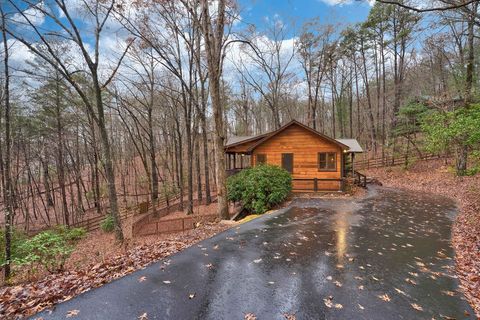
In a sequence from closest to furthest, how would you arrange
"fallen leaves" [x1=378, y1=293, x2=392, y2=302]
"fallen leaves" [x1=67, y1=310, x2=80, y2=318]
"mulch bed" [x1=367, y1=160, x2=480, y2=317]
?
"fallen leaves" [x1=67, y1=310, x2=80, y2=318] → "fallen leaves" [x1=378, y1=293, x2=392, y2=302] → "mulch bed" [x1=367, y1=160, x2=480, y2=317]

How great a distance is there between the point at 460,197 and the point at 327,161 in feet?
23.6

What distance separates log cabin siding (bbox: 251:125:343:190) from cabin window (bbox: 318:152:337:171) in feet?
0.64

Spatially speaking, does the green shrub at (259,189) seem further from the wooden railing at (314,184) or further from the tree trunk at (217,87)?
the tree trunk at (217,87)

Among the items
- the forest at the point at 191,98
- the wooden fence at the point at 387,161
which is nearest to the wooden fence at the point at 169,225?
the forest at the point at 191,98

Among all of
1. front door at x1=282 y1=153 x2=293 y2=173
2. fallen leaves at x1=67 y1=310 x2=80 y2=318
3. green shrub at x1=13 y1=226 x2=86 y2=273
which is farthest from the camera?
front door at x1=282 y1=153 x2=293 y2=173

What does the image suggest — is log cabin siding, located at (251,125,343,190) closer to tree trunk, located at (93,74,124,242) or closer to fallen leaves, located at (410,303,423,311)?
tree trunk, located at (93,74,124,242)

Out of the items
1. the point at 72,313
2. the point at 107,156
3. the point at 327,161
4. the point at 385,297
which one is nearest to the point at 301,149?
the point at 327,161

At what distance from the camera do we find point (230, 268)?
186 inches

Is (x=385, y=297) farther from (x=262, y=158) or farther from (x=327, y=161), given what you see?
(x=262, y=158)

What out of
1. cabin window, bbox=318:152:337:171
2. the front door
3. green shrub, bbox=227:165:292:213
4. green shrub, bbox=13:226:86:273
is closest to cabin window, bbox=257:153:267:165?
the front door

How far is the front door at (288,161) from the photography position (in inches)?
650

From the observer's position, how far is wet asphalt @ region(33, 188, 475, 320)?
11.2 ft

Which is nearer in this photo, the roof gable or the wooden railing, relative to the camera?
the wooden railing

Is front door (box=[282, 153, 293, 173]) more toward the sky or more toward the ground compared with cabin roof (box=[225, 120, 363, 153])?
more toward the ground
